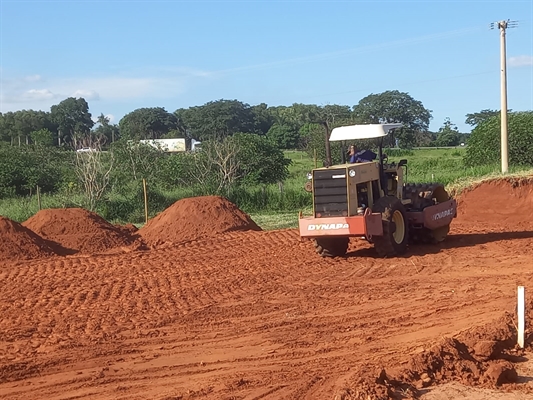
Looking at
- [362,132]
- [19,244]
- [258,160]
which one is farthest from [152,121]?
[362,132]

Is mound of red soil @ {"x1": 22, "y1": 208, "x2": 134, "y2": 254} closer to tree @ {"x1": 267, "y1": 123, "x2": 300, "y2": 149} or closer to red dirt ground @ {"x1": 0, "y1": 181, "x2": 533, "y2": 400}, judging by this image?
red dirt ground @ {"x1": 0, "y1": 181, "x2": 533, "y2": 400}

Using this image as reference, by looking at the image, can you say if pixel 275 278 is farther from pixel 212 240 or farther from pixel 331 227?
pixel 212 240

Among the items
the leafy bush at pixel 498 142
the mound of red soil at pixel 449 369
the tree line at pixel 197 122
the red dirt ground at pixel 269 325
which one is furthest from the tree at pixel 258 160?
the tree line at pixel 197 122

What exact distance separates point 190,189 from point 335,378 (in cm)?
2300

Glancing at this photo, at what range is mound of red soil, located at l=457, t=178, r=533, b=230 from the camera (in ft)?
68.9

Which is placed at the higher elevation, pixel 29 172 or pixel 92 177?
pixel 29 172

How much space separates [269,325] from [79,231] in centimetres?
1097

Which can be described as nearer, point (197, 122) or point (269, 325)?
point (269, 325)

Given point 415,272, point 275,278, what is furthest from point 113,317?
point 415,272

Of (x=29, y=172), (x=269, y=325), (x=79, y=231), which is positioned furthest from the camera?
(x=29, y=172)

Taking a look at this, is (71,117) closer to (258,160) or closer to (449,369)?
(258,160)

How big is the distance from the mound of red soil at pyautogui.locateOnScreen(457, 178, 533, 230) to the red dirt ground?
232 inches

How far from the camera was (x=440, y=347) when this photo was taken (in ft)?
22.4

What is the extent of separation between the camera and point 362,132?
45.2 ft
